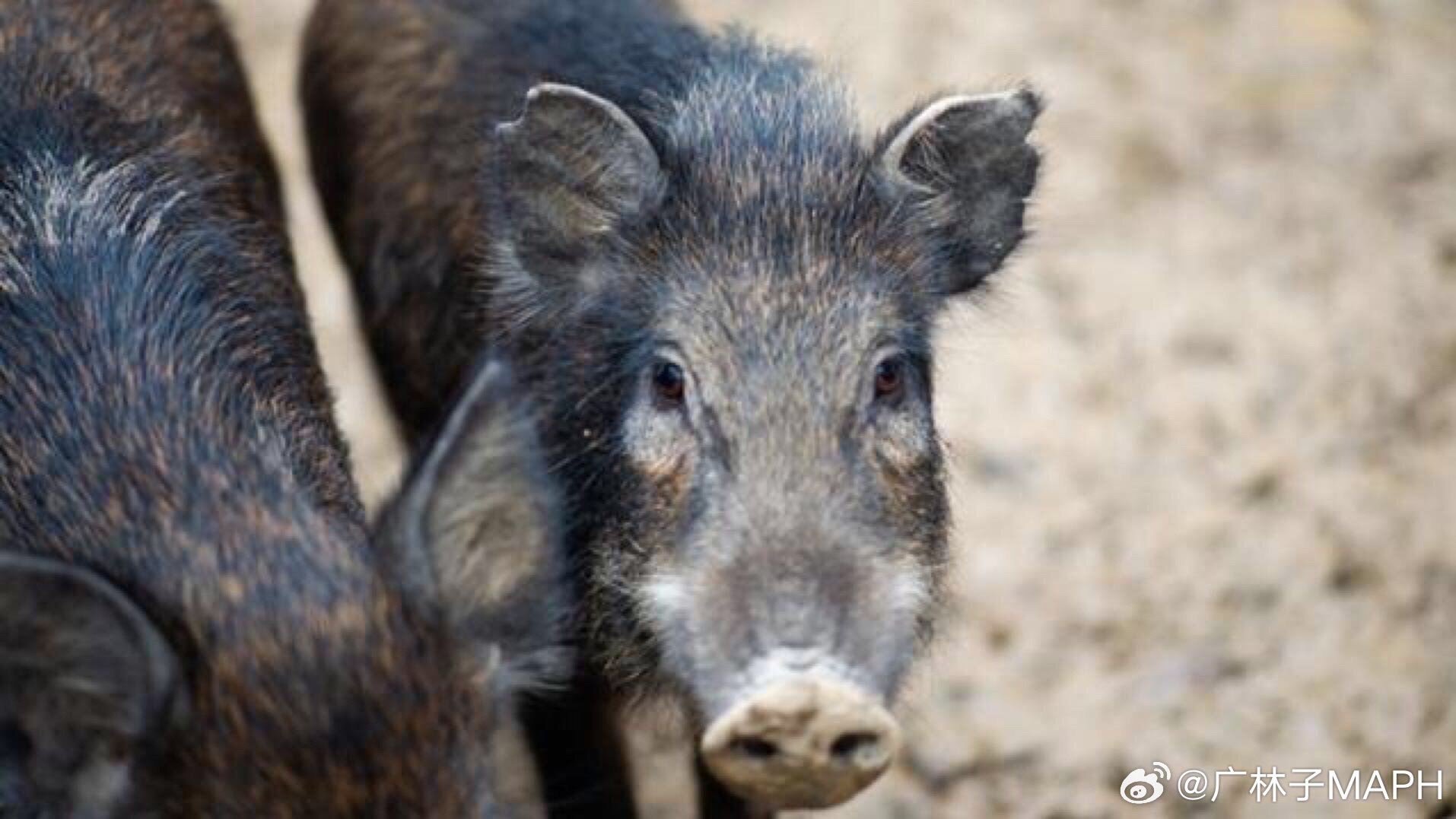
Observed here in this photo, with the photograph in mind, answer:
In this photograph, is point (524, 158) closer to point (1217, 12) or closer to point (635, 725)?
point (635, 725)

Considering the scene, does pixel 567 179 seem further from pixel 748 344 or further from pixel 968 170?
pixel 968 170

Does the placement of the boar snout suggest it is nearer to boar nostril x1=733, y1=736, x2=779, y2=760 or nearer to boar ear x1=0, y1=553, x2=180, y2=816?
boar nostril x1=733, y1=736, x2=779, y2=760

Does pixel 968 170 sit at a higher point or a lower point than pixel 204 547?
higher

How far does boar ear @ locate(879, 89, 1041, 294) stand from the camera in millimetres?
4914

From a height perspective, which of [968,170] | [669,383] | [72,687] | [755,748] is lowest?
[72,687]

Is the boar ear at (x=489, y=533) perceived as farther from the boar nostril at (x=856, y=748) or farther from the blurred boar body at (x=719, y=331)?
the boar nostril at (x=856, y=748)

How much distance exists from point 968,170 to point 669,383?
2.45 ft

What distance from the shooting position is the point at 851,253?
4750mm

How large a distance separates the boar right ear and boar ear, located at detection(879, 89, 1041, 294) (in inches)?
18.4

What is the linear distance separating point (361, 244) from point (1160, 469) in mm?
2139

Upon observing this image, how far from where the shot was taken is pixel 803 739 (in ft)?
12.9

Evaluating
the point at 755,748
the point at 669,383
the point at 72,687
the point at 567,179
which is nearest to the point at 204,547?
the point at 72,687

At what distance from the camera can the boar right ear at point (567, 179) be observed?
4801 mm

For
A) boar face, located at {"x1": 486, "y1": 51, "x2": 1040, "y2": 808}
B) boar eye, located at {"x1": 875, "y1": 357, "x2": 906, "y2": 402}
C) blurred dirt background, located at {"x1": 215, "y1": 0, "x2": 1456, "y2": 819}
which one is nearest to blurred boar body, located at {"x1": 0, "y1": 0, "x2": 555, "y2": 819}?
boar face, located at {"x1": 486, "y1": 51, "x2": 1040, "y2": 808}
